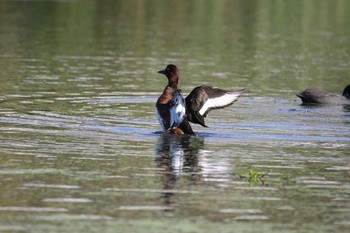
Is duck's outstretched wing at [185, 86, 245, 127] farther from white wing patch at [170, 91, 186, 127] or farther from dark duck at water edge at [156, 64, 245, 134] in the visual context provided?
white wing patch at [170, 91, 186, 127]

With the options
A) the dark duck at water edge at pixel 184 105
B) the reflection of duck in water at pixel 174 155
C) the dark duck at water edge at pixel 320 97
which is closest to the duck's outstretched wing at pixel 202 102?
the dark duck at water edge at pixel 184 105

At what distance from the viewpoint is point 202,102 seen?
1350 centimetres

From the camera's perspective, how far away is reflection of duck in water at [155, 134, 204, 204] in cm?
1002

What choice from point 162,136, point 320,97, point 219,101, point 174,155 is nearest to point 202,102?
point 219,101

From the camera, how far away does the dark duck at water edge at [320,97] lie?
1733 centimetres

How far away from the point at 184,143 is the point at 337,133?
208cm

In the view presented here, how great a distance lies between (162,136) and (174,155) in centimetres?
154

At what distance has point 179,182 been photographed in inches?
389

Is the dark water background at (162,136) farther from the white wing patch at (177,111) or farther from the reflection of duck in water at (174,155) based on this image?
the white wing patch at (177,111)

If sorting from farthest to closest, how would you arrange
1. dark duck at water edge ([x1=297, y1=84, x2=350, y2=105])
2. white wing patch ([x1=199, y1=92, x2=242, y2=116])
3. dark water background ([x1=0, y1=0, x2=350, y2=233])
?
dark duck at water edge ([x1=297, y1=84, x2=350, y2=105]) < white wing patch ([x1=199, y1=92, x2=242, y2=116]) < dark water background ([x1=0, y1=0, x2=350, y2=233])

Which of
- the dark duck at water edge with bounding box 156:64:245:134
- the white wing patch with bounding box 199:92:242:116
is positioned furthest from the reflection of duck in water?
the white wing patch with bounding box 199:92:242:116

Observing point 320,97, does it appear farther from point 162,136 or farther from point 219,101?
point 162,136

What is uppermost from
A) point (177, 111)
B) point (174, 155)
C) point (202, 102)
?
point (202, 102)

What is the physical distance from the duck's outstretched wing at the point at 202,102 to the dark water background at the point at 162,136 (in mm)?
280
